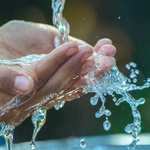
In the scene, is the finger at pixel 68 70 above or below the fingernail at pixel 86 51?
below

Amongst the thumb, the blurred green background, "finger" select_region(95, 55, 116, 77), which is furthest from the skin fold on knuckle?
the blurred green background

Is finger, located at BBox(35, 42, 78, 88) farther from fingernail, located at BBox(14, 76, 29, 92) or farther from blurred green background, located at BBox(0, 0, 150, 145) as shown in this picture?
blurred green background, located at BBox(0, 0, 150, 145)

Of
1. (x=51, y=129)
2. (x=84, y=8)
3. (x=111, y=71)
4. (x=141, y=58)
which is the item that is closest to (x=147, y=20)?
(x=141, y=58)

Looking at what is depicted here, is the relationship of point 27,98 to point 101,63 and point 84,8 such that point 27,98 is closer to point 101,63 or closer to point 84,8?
point 101,63

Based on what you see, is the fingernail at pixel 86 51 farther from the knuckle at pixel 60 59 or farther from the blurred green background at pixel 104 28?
the blurred green background at pixel 104 28

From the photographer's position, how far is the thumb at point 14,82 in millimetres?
493

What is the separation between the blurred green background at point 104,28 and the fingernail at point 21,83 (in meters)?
0.82

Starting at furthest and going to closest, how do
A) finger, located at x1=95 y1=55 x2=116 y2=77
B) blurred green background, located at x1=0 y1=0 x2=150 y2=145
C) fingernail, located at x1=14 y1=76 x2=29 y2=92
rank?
blurred green background, located at x1=0 y1=0 x2=150 y2=145, finger, located at x1=95 y1=55 x2=116 y2=77, fingernail, located at x1=14 y1=76 x2=29 y2=92

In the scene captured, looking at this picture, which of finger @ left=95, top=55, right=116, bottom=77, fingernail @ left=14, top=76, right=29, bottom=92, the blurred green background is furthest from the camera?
the blurred green background

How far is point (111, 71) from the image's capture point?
759mm

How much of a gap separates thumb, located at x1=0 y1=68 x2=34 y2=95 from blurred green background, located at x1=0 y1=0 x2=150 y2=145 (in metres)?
0.80

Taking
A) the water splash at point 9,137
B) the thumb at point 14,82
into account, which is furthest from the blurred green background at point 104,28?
the thumb at point 14,82

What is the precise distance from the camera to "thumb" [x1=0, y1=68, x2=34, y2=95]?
19.4 inches

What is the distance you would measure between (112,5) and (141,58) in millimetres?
343
